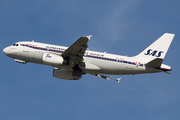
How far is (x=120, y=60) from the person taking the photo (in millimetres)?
48375

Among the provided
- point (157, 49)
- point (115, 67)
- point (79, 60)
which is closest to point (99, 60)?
point (115, 67)

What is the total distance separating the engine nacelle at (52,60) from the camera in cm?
4625

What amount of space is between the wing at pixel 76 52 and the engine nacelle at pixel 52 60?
1296 millimetres

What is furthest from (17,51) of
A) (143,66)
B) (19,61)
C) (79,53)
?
(143,66)

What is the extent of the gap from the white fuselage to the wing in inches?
46.9

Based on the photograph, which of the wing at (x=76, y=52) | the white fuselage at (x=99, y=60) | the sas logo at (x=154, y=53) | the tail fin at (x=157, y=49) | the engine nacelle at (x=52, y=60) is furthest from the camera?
the sas logo at (x=154, y=53)

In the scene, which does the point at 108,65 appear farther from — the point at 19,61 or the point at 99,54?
the point at 19,61

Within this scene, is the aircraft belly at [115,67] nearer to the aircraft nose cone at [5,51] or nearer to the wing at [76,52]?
the wing at [76,52]

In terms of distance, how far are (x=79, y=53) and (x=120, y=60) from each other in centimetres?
725

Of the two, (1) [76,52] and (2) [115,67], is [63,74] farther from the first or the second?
(2) [115,67]

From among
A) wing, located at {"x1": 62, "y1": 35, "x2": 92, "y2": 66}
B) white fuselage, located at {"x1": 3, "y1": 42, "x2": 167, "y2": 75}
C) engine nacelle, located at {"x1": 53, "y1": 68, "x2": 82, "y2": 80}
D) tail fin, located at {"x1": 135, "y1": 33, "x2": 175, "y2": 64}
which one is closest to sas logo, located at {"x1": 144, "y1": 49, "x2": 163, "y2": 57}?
tail fin, located at {"x1": 135, "y1": 33, "x2": 175, "y2": 64}

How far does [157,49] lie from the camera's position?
51.3m

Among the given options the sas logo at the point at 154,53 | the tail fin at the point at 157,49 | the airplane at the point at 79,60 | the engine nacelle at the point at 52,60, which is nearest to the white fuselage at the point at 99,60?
the airplane at the point at 79,60

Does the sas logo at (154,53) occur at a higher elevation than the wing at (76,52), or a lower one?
higher
